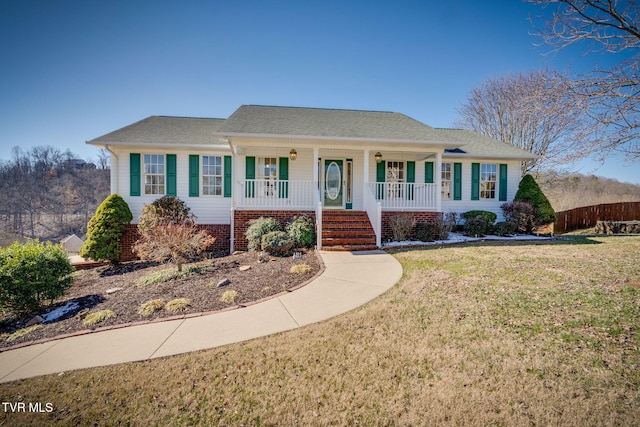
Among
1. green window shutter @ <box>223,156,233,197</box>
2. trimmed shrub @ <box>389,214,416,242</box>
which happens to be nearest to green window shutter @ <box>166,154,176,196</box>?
green window shutter @ <box>223,156,233,197</box>

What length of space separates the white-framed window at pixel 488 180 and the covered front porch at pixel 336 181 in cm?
249

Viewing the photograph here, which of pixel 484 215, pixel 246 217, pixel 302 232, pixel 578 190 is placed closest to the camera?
pixel 302 232

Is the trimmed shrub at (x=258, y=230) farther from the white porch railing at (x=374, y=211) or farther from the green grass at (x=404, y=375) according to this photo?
the green grass at (x=404, y=375)

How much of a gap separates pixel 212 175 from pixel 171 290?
245 inches

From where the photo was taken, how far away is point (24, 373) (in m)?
3.12

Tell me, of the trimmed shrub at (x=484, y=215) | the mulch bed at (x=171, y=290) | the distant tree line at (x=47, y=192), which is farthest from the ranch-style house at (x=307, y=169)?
the distant tree line at (x=47, y=192)

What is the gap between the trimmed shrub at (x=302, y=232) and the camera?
860 centimetres

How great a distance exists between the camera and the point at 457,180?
12.4 metres

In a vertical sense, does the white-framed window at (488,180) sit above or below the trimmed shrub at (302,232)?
above

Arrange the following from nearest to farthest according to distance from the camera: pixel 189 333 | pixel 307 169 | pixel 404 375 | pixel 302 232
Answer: pixel 404 375
pixel 189 333
pixel 302 232
pixel 307 169

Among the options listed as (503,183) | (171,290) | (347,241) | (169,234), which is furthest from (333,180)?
(171,290)

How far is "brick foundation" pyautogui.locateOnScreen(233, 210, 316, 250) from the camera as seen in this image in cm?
952

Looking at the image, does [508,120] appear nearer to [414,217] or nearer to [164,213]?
[414,217]

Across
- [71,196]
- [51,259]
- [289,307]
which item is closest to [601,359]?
[289,307]
